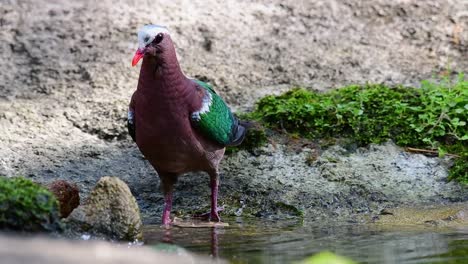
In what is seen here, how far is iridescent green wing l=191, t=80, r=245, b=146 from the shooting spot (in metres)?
6.28

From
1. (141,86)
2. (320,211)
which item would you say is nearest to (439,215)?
(320,211)

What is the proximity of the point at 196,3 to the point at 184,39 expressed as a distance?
1.79 feet

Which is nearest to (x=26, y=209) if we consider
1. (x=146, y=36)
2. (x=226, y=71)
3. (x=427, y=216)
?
(x=146, y=36)

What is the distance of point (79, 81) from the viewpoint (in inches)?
331

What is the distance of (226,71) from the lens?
863cm

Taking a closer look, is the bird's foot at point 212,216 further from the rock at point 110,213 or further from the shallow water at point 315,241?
the rock at point 110,213

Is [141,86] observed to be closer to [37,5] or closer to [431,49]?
[37,5]

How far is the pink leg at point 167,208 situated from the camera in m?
6.30

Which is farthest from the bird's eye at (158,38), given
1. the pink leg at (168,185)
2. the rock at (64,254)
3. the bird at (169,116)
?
the rock at (64,254)

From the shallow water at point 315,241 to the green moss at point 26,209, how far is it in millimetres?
809

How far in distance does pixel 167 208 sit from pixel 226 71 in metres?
2.49

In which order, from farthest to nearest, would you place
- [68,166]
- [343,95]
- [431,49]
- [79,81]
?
[431,49]
[79,81]
[343,95]
[68,166]

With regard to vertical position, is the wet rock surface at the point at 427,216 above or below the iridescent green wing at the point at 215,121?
below

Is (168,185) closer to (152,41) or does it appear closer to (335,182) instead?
(152,41)
